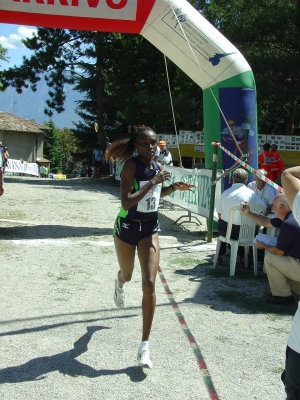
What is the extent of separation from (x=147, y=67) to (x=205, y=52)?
679 inches

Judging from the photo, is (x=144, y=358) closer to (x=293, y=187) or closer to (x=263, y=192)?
(x=293, y=187)

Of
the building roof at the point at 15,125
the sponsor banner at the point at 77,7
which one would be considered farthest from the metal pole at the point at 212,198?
the building roof at the point at 15,125

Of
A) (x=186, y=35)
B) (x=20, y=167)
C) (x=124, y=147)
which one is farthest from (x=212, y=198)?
(x=20, y=167)

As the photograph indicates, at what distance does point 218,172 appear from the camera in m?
9.28

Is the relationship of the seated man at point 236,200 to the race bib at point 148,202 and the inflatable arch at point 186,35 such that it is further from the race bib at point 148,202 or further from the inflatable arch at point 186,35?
the race bib at point 148,202

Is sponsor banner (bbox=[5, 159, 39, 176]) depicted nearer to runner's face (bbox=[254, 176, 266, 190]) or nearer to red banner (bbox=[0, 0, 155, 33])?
red banner (bbox=[0, 0, 155, 33])

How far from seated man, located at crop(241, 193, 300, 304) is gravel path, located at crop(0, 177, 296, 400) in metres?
0.21

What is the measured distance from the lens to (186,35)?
30.1 ft

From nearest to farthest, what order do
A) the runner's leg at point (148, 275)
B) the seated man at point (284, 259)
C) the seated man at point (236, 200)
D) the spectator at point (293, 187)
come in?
the spectator at point (293, 187) < the runner's leg at point (148, 275) < the seated man at point (284, 259) < the seated man at point (236, 200)

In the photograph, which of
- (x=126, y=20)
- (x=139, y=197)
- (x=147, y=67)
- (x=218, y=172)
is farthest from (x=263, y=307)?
(x=147, y=67)

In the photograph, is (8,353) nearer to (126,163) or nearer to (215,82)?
(126,163)

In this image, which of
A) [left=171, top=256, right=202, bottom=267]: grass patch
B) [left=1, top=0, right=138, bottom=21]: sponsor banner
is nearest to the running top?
[left=171, top=256, right=202, bottom=267]: grass patch

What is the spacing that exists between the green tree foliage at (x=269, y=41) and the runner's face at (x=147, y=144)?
49.0ft

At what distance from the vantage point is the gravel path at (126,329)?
359 cm
